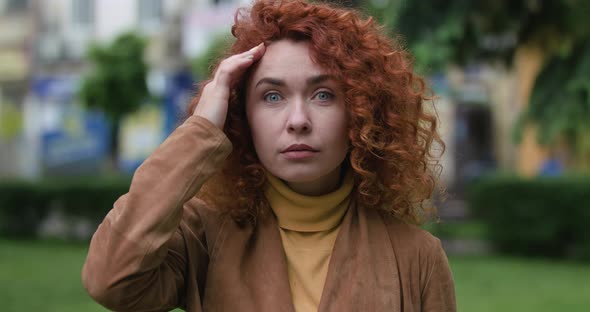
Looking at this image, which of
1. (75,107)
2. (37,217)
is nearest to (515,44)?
(37,217)

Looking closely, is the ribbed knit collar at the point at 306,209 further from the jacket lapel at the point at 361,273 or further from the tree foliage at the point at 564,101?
the tree foliage at the point at 564,101

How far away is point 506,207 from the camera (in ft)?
38.8

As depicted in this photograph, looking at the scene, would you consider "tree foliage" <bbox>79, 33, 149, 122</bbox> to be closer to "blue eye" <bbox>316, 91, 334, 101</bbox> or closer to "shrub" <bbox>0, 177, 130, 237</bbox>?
"shrub" <bbox>0, 177, 130, 237</bbox>

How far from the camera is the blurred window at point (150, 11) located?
66.7 feet

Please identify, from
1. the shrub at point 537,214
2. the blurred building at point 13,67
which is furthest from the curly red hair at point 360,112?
the blurred building at point 13,67

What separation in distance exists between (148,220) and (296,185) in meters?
0.42

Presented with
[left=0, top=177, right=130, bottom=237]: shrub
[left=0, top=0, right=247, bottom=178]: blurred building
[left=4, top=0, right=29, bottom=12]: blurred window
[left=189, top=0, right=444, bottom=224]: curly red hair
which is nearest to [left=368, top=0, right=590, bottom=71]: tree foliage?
[left=189, top=0, right=444, bottom=224]: curly red hair

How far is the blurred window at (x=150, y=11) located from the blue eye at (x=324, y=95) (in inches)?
755

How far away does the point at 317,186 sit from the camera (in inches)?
74.9

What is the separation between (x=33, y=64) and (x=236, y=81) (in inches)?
834

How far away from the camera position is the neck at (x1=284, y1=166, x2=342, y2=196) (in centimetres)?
190

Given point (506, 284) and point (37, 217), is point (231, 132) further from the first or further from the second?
point (37, 217)

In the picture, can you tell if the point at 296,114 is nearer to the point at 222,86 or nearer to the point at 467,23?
the point at 222,86

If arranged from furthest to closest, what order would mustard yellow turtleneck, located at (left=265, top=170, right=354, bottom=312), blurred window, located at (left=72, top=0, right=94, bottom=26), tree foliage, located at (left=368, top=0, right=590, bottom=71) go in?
blurred window, located at (left=72, top=0, right=94, bottom=26) → tree foliage, located at (left=368, top=0, right=590, bottom=71) → mustard yellow turtleneck, located at (left=265, top=170, right=354, bottom=312)
